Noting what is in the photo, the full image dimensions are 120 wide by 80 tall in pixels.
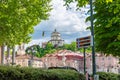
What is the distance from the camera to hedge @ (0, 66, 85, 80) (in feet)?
58.0

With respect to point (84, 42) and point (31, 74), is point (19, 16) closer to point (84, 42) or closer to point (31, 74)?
point (31, 74)

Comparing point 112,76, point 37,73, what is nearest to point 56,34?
point 112,76

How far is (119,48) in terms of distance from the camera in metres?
27.6

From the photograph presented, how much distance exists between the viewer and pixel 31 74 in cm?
1947

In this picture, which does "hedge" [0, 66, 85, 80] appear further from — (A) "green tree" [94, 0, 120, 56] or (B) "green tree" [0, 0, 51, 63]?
(B) "green tree" [0, 0, 51, 63]

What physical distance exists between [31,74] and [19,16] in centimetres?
956

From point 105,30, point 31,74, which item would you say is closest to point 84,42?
point 31,74

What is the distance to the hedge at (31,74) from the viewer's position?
17688mm

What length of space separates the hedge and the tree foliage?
6389mm

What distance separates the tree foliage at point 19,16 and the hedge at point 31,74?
6.39m

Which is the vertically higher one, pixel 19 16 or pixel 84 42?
pixel 19 16

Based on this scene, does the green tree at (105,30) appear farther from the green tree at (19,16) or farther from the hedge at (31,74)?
the hedge at (31,74)

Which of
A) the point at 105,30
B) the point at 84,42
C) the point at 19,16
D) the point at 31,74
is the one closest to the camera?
the point at 84,42

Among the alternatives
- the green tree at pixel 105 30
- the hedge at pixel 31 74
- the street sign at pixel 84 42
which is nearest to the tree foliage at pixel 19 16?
the green tree at pixel 105 30
